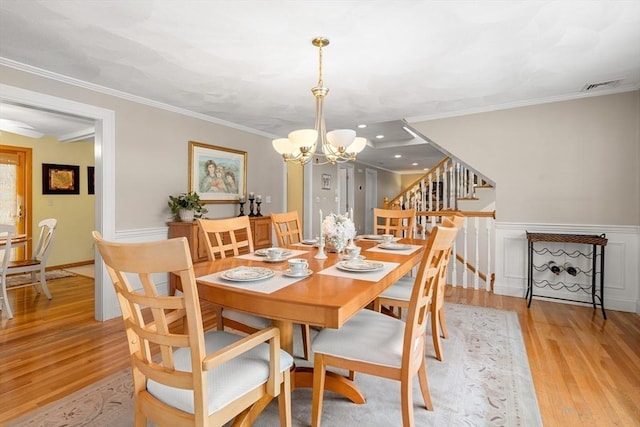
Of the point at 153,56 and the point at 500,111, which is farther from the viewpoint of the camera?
the point at 500,111

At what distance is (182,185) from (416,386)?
3219 millimetres

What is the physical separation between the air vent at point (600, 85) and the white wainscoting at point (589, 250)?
1386 millimetres

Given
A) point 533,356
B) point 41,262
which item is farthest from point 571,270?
point 41,262

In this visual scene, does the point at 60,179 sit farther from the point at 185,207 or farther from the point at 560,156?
the point at 560,156

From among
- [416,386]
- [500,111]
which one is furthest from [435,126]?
[416,386]

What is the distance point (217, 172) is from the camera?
4.24 metres

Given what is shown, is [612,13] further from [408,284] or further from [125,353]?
[125,353]

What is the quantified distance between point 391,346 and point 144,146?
10.5 ft

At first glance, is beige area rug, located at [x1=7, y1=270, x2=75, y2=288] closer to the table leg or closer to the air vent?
the table leg

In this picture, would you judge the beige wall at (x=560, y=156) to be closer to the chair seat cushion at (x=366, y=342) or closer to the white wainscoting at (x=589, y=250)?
the white wainscoting at (x=589, y=250)

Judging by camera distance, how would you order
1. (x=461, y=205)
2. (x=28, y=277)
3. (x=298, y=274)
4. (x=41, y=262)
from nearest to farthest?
(x=298, y=274) → (x=41, y=262) → (x=28, y=277) → (x=461, y=205)

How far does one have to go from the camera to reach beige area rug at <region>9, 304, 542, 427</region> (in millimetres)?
1629

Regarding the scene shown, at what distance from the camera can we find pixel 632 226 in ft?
10.7

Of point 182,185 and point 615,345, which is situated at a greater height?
point 182,185
